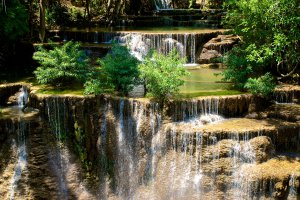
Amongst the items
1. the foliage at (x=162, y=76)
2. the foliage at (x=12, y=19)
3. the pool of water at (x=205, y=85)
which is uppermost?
the foliage at (x=12, y=19)

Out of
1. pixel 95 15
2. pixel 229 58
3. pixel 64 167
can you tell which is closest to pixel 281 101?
pixel 229 58

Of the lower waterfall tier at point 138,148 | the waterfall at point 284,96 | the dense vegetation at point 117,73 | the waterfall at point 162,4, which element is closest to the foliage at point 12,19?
the dense vegetation at point 117,73

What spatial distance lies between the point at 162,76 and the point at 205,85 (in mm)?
2638

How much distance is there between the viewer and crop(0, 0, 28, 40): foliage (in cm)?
1505

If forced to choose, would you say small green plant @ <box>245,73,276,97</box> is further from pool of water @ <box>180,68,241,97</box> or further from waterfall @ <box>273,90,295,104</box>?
waterfall @ <box>273,90,295,104</box>

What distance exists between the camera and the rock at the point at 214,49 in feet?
57.8

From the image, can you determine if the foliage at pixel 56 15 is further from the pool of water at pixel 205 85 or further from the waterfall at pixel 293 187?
the waterfall at pixel 293 187

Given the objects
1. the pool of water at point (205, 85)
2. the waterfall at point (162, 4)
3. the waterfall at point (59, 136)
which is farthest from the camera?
the waterfall at point (162, 4)

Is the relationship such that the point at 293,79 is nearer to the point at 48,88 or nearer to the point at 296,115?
the point at 296,115

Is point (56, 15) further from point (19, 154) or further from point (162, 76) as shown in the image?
point (162, 76)

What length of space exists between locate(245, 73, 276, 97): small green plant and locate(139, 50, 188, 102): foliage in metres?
Answer: 2.03

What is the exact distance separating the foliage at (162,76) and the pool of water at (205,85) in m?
0.81

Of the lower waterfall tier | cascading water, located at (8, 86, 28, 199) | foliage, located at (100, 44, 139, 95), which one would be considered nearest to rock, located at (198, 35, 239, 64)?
the lower waterfall tier

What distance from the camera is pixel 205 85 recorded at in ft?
47.3
